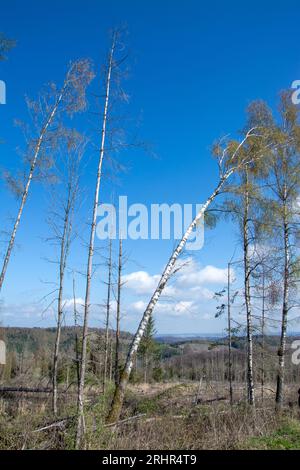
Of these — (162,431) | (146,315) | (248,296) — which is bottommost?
(162,431)

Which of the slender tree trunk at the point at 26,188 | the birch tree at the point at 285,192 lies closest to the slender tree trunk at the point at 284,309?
the birch tree at the point at 285,192

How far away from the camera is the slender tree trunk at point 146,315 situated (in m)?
9.20

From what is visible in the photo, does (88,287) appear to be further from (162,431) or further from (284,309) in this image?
(284,309)

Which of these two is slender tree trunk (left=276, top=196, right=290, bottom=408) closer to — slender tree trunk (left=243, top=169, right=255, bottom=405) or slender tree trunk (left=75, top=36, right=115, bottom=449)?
slender tree trunk (left=243, top=169, right=255, bottom=405)

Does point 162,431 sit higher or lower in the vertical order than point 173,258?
lower

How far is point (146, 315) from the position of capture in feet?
33.3

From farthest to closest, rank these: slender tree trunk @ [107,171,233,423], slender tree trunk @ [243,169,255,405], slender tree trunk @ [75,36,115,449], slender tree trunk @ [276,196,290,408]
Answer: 1. slender tree trunk @ [276,196,290,408]
2. slender tree trunk @ [243,169,255,405]
3. slender tree trunk @ [107,171,233,423]
4. slender tree trunk @ [75,36,115,449]

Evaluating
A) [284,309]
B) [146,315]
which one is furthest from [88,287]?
[284,309]

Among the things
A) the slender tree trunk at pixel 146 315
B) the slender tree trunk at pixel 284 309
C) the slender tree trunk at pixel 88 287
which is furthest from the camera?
the slender tree trunk at pixel 284 309

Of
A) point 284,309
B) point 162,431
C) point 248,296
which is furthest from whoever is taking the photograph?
point 284,309

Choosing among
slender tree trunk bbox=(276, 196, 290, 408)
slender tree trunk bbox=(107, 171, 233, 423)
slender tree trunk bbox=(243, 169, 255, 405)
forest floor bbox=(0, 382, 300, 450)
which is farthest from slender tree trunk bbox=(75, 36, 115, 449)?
slender tree trunk bbox=(276, 196, 290, 408)

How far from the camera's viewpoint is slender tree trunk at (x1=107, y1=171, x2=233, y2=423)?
30.2ft

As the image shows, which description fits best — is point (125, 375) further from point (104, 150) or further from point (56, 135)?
point (56, 135)

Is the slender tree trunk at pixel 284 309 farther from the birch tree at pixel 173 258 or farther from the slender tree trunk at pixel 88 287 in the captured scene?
the slender tree trunk at pixel 88 287
